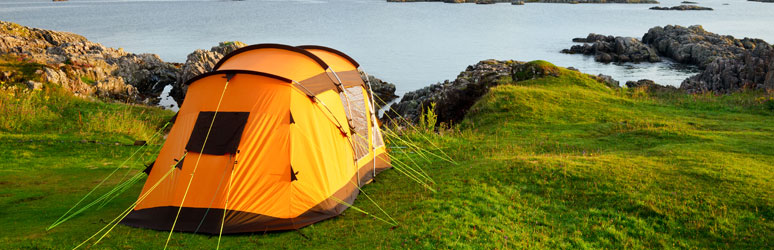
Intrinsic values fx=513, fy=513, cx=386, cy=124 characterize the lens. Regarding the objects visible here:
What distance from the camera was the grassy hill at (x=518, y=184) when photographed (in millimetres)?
8328

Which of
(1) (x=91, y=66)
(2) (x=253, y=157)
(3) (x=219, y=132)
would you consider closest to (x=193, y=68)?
(1) (x=91, y=66)

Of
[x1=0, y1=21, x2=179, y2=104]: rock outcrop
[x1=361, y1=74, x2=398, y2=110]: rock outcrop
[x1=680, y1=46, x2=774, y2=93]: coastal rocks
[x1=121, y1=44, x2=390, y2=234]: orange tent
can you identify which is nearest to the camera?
[x1=121, y1=44, x2=390, y2=234]: orange tent

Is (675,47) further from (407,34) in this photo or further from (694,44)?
(407,34)

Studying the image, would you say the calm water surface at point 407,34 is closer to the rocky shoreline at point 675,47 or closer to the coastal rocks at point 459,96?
the rocky shoreline at point 675,47

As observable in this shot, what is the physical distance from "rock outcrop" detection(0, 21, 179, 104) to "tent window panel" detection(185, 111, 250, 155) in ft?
63.9

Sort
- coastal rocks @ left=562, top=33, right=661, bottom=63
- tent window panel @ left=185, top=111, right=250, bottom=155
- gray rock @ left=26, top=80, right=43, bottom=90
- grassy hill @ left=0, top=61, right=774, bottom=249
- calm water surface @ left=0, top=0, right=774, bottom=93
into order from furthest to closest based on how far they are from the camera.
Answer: coastal rocks @ left=562, top=33, right=661, bottom=63 → calm water surface @ left=0, top=0, right=774, bottom=93 → gray rock @ left=26, top=80, right=43, bottom=90 → tent window panel @ left=185, top=111, right=250, bottom=155 → grassy hill @ left=0, top=61, right=774, bottom=249

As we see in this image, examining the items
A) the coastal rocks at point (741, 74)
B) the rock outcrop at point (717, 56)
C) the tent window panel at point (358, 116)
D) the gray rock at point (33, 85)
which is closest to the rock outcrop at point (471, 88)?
the coastal rocks at point (741, 74)

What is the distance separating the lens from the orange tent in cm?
893

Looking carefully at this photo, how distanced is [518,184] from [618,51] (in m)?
56.0

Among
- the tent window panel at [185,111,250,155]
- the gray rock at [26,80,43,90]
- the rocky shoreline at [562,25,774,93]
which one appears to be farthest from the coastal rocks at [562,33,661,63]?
the tent window panel at [185,111,250,155]

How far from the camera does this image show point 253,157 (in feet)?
30.1

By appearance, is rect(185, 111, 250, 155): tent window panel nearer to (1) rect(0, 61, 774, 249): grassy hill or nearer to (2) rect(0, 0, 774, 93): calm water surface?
(1) rect(0, 61, 774, 249): grassy hill

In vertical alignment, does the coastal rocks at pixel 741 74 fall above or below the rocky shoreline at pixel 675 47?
above

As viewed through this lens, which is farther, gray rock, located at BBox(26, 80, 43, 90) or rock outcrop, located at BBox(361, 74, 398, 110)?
rock outcrop, located at BBox(361, 74, 398, 110)
